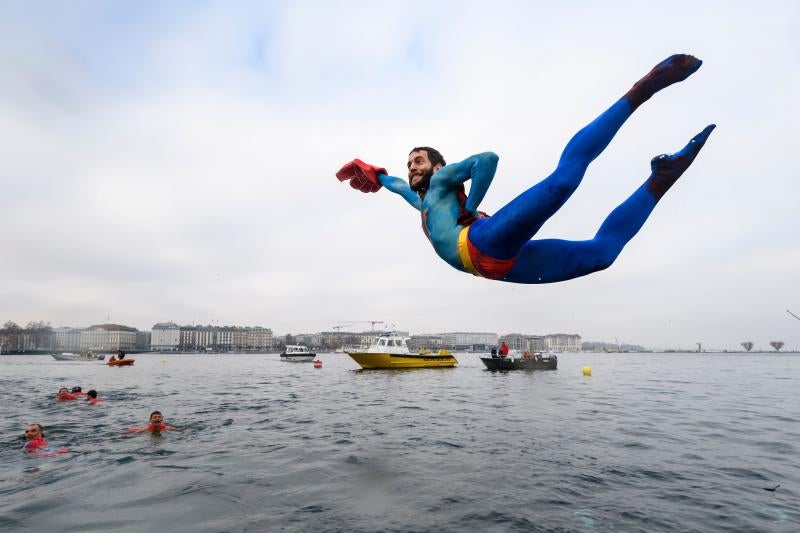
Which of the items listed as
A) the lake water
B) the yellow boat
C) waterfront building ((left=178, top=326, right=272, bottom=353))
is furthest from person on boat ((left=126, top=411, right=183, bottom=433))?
waterfront building ((left=178, top=326, right=272, bottom=353))

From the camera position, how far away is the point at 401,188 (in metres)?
3.90

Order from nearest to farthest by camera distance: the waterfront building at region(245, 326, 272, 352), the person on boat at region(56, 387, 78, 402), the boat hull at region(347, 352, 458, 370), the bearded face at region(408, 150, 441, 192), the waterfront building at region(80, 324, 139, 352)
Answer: the bearded face at region(408, 150, 441, 192), the person on boat at region(56, 387, 78, 402), the boat hull at region(347, 352, 458, 370), the waterfront building at region(80, 324, 139, 352), the waterfront building at region(245, 326, 272, 352)

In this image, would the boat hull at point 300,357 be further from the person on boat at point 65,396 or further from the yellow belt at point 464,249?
the yellow belt at point 464,249

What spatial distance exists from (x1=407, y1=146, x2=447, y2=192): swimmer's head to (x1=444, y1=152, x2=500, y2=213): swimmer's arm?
14.7 inches

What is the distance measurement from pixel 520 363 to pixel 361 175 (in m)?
40.9

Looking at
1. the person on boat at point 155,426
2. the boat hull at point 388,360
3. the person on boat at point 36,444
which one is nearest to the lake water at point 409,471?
the person on boat at point 36,444

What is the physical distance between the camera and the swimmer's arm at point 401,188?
3.74 meters

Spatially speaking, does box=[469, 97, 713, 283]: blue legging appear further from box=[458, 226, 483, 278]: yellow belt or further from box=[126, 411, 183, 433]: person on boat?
box=[126, 411, 183, 433]: person on boat

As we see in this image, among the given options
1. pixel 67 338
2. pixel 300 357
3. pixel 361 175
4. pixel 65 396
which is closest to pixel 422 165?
pixel 361 175

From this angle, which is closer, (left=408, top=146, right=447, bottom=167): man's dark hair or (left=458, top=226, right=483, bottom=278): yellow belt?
(left=458, top=226, right=483, bottom=278): yellow belt

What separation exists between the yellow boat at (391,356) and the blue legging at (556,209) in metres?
33.7

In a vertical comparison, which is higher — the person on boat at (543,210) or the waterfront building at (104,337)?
the person on boat at (543,210)

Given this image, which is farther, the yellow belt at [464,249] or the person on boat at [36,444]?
the person on boat at [36,444]

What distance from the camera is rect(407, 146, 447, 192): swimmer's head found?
3477mm
